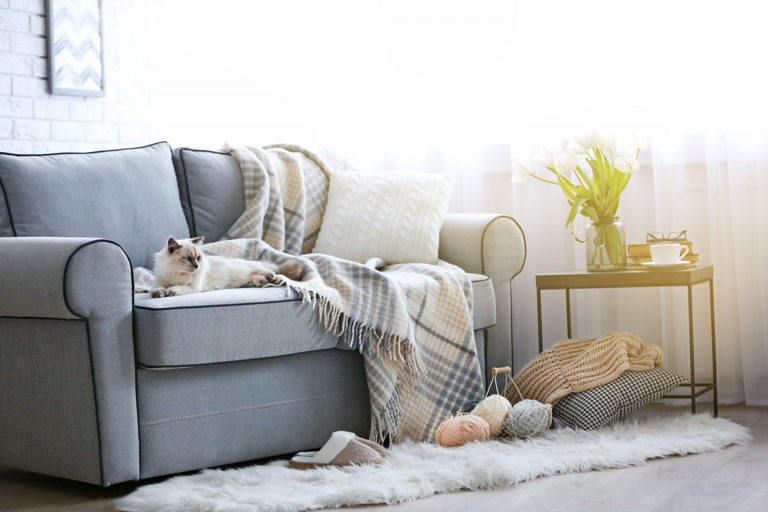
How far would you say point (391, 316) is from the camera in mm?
2711

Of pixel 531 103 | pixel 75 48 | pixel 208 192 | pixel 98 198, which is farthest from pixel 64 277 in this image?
pixel 531 103

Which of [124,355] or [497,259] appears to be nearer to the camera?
[124,355]

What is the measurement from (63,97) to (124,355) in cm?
186

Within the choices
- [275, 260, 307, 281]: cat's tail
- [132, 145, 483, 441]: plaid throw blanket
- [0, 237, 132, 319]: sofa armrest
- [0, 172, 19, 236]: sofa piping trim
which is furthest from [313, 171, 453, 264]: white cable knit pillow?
[0, 237, 132, 319]: sofa armrest

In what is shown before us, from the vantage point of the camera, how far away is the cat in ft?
8.53

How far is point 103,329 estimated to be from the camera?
2.25 metres

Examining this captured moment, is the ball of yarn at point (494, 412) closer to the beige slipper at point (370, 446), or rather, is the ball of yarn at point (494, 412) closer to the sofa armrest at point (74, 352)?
the beige slipper at point (370, 446)

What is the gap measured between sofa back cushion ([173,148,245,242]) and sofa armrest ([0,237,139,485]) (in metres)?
0.86

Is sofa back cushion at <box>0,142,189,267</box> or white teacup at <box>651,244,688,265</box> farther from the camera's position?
white teacup at <box>651,244,688,265</box>

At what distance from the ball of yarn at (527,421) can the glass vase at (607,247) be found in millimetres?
622

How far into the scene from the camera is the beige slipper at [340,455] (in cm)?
244

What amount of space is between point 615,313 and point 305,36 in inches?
68.7

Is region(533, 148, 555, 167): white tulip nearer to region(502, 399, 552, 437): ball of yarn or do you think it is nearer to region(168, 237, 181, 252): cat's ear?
region(502, 399, 552, 437): ball of yarn

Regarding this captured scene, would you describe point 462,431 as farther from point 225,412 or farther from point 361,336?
point 225,412
